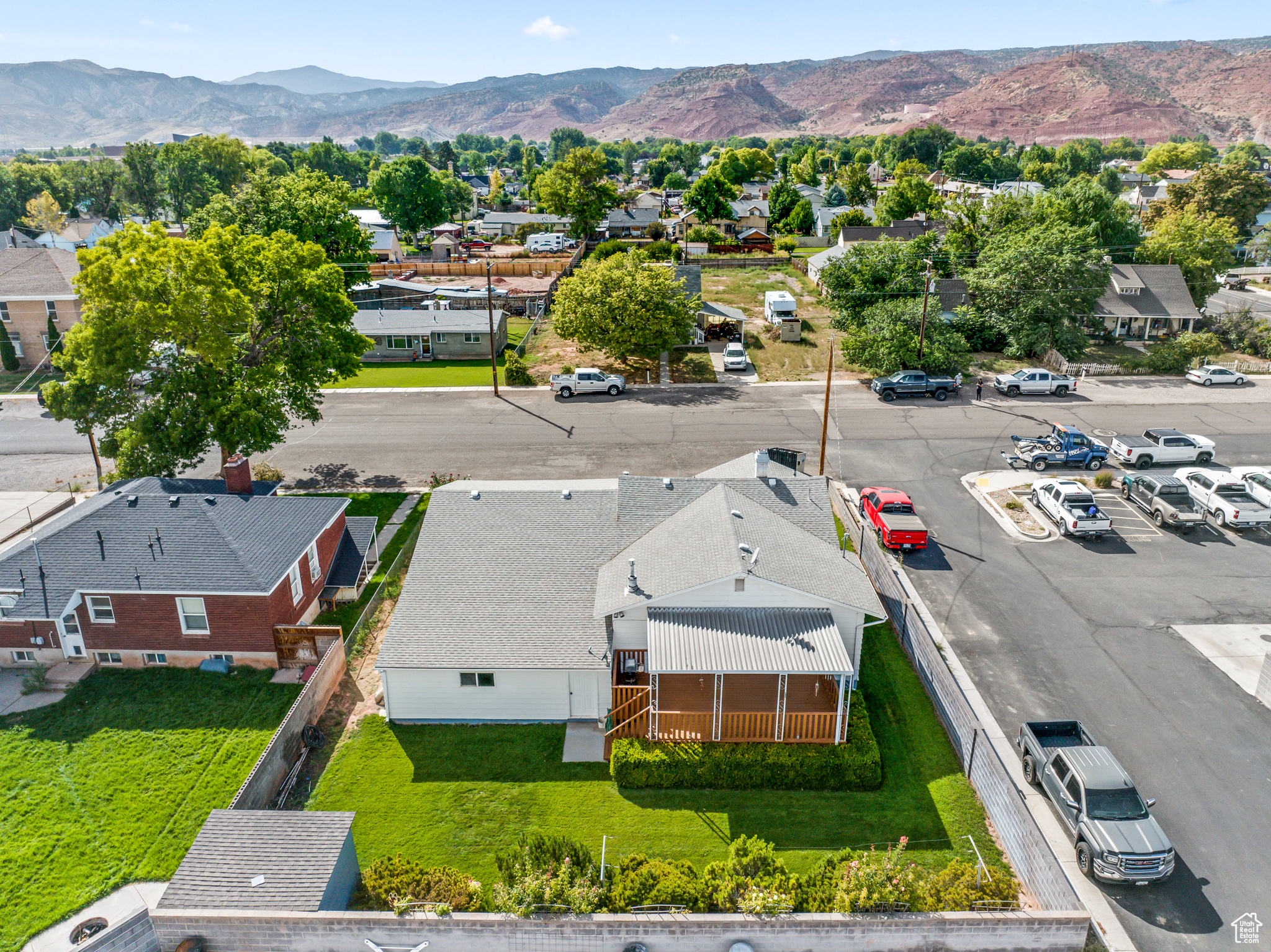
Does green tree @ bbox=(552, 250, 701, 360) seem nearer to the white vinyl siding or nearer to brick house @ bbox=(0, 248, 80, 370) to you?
the white vinyl siding

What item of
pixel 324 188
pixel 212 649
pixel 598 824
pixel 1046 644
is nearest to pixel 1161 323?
pixel 1046 644

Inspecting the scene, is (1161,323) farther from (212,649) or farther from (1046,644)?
(212,649)

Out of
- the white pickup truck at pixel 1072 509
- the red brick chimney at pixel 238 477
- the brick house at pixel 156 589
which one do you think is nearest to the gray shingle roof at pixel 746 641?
the brick house at pixel 156 589

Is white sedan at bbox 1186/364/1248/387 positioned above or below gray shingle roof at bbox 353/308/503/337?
below

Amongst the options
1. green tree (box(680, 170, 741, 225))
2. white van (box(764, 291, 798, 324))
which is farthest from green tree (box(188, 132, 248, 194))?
white van (box(764, 291, 798, 324))

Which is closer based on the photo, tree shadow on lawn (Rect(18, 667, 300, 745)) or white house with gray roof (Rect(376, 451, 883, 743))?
white house with gray roof (Rect(376, 451, 883, 743))

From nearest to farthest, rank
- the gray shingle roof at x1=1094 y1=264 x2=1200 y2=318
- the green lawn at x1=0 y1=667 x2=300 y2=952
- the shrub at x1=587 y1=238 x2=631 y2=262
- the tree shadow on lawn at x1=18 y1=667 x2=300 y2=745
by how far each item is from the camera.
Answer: the green lawn at x1=0 y1=667 x2=300 y2=952, the tree shadow on lawn at x1=18 y1=667 x2=300 y2=745, the gray shingle roof at x1=1094 y1=264 x2=1200 y2=318, the shrub at x1=587 y1=238 x2=631 y2=262
